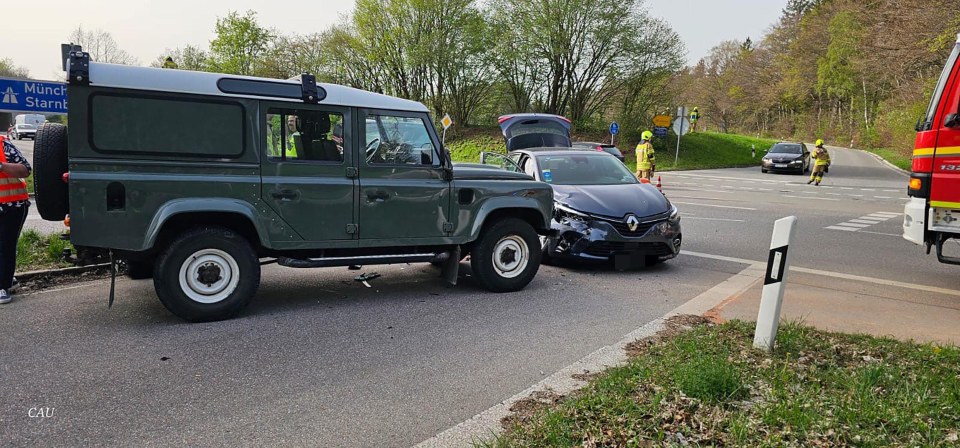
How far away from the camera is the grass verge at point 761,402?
10.8 ft

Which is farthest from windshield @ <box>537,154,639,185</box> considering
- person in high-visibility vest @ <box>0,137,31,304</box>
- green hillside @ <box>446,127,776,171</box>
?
green hillside @ <box>446,127,776,171</box>

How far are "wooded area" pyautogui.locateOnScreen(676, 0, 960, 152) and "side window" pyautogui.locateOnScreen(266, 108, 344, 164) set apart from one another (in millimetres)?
28875

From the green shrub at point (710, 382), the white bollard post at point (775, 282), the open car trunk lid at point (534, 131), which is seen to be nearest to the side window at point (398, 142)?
the white bollard post at point (775, 282)

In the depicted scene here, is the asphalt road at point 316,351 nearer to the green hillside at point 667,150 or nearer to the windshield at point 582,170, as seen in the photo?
the windshield at point 582,170

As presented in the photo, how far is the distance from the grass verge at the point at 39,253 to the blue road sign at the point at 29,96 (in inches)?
69.3

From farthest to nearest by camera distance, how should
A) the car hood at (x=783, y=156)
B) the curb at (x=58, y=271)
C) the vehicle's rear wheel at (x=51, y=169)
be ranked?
1. the car hood at (x=783, y=156)
2. the curb at (x=58, y=271)
3. the vehicle's rear wheel at (x=51, y=169)

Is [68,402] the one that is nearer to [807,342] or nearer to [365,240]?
[365,240]

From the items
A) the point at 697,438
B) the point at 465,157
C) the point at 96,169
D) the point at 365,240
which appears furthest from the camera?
the point at 465,157

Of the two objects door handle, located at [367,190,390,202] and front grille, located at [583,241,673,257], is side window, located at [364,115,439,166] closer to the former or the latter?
door handle, located at [367,190,390,202]

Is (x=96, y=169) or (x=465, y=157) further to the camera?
(x=465, y=157)

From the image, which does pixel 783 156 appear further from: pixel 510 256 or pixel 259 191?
pixel 259 191

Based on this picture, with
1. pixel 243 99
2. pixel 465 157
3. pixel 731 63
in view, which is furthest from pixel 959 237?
pixel 731 63

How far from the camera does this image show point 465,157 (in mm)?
38312

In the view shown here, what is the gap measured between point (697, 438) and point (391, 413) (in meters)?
1.69
